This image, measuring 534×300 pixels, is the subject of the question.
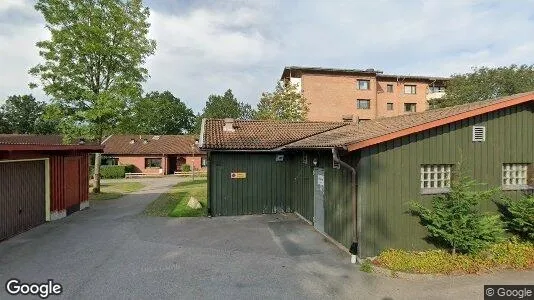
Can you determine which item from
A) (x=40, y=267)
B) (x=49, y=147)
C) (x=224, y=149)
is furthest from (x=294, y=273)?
(x=49, y=147)

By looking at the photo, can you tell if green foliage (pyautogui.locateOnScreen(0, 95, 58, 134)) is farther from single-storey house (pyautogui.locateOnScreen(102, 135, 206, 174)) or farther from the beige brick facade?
the beige brick facade

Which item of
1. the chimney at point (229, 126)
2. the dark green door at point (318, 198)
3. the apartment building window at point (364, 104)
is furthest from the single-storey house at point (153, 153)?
the dark green door at point (318, 198)

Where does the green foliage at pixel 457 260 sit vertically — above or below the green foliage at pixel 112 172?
below

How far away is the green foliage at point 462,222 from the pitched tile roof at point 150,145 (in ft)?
106

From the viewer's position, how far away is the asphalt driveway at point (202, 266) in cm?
661

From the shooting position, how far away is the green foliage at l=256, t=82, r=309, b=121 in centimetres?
3238

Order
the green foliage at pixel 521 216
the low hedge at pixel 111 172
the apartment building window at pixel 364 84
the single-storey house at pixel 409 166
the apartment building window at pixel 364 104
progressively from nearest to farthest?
the single-storey house at pixel 409 166, the green foliage at pixel 521 216, the low hedge at pixel 111 172, the apartment building window at pixel 364 84, the apartment building window at pixel 364 104

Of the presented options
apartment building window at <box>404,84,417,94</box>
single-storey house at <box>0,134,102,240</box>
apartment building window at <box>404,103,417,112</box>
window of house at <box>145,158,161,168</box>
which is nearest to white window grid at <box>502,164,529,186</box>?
single-storey house at <box>0,134,102,240</box>

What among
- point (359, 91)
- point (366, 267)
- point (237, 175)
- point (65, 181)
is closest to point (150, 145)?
point (65, 181)

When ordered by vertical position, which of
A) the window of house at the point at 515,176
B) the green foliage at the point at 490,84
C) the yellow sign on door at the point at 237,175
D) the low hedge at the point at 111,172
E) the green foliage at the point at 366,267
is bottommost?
the green foliage at the point at 366,267

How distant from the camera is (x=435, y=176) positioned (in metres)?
8.91

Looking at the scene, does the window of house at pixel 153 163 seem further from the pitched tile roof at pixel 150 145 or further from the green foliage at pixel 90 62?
the green foliage at pixel 90 62

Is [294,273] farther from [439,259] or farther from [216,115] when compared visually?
[216,115]

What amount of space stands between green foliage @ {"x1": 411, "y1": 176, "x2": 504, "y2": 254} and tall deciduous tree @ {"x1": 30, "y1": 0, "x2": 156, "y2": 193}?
17.9 metres
